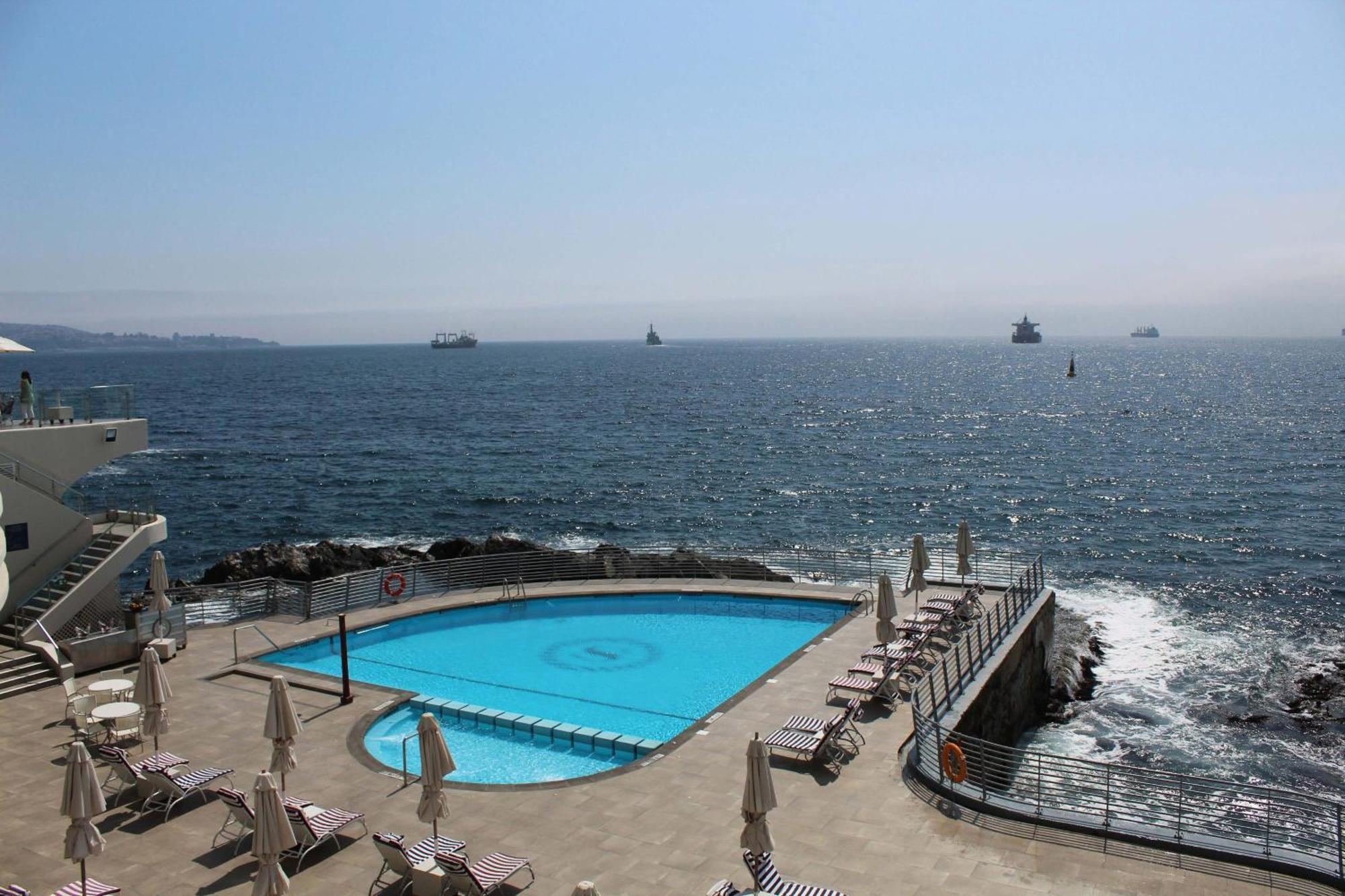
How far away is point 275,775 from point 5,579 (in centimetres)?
454

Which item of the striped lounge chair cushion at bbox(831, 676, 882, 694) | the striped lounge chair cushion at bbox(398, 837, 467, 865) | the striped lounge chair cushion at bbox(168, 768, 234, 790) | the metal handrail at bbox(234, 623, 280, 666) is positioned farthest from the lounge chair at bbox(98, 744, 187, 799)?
Answer: the striped lounge chair cushion at bbox(831, 676, 882, 694)

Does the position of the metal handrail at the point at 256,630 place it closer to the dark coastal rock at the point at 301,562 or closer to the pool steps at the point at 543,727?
the pool steps at the point at 543,727

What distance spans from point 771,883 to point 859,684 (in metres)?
6.63

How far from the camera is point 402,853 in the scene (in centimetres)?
1066

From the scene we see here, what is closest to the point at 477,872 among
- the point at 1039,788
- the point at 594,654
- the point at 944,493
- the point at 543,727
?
the point at 543,727

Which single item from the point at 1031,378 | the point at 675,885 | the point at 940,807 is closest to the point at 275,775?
the point at 675,885

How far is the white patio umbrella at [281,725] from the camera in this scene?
12172 mm

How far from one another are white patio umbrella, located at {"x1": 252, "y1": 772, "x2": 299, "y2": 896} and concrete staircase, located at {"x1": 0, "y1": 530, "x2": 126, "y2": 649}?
487 inches

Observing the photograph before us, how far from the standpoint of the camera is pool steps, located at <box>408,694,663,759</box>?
51.0 feet

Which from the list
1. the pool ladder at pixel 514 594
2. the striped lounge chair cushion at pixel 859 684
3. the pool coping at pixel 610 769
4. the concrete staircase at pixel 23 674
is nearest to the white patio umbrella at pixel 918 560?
the pool coping at pixel 610 769

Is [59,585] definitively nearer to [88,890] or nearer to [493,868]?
[88,890]

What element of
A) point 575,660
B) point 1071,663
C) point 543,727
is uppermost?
point 543,727

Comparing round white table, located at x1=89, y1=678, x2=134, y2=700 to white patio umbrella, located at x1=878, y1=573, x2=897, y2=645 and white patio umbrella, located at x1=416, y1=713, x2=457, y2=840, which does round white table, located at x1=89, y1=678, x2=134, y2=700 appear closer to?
white patio umbrella, located at x1=416, y1=713, x2=457, y2=840

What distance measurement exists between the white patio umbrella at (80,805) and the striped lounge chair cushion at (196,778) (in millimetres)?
3199
